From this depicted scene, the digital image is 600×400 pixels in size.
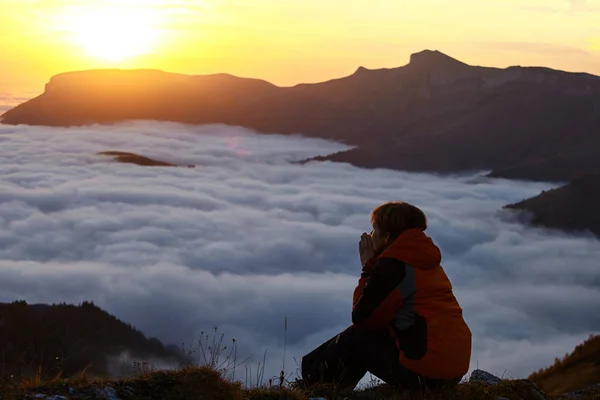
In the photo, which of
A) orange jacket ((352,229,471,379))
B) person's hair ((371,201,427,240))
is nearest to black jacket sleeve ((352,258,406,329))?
orange jacket ((352,229,471,379))

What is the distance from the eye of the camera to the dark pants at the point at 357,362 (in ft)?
19.0

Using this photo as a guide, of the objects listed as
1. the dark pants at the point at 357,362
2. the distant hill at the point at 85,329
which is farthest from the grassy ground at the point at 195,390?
the distant hill at the point at 85,329

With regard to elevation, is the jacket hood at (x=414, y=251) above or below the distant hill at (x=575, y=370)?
above

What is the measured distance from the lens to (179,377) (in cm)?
518

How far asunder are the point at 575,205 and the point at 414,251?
135907 mm

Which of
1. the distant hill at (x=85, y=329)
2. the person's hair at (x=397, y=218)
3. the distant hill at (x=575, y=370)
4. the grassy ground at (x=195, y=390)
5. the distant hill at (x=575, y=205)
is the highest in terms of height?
the distant hill at (x=575, y=205)

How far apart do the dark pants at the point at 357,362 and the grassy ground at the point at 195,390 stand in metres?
0.11

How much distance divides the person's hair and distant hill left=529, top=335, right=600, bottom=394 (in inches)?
556

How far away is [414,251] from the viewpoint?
18.0 feet

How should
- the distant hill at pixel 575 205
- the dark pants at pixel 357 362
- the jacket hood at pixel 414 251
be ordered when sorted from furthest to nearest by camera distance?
the distant hill at pixel 575 205
the dark pants at pixel 357 362
the jacket hood at pixel 414 251

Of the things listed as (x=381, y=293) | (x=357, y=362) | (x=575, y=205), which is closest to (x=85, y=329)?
(x=357, y=362)

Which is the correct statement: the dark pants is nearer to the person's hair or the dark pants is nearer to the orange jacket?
the orange jacket

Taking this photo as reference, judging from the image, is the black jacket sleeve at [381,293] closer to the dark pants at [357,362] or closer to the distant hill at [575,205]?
the dark pants at [357,362]

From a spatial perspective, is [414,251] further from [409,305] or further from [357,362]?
[357,362]
